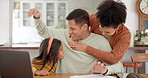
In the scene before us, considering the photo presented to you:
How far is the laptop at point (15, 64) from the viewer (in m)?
1.09

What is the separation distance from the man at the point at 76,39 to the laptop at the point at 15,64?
0.74 meters

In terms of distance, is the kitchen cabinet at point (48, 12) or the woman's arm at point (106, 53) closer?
the woman's arm at point (106, 53)

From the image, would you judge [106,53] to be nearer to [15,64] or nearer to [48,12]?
[15,64]

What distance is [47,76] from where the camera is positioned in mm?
1613

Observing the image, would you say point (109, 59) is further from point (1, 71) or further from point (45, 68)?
point (1, 71)

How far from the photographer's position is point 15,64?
1.12 meters

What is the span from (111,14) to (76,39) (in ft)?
1.26

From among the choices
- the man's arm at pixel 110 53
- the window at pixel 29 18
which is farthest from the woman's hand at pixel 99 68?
the window at pixel 29 18

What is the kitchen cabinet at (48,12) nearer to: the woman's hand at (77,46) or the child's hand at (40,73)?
the woman's hand at (77,46)

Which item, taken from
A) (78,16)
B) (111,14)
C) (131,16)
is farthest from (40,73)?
(131,16)

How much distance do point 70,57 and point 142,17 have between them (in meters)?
2.69

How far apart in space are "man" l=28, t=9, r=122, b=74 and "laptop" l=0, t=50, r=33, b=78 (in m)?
0.74

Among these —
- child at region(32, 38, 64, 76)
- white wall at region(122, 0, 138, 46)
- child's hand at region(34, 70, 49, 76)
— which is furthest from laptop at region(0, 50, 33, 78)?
white wall at region(122, 0, 138, 46)

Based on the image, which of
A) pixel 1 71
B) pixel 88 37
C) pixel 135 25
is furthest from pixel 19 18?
pixel 1 71
